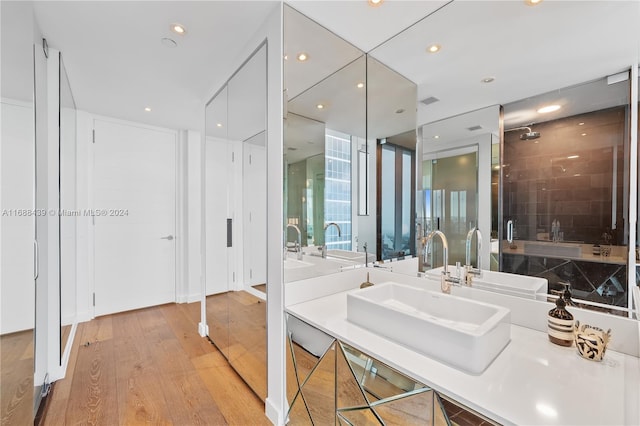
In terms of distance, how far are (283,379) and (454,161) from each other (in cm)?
162

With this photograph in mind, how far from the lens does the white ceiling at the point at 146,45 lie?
163 centimetres

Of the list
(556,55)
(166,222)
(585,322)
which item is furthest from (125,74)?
(585,322)

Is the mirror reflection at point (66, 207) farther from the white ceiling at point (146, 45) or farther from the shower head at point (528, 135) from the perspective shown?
the shower head at point (528, 135)

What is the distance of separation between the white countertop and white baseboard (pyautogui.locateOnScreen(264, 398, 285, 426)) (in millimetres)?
878

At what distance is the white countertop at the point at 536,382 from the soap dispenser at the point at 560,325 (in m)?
0.03

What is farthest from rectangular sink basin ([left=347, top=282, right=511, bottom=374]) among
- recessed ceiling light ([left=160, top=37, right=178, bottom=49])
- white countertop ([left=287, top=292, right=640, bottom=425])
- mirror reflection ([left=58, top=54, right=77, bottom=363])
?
mirror reflection ([left=58, top=54, right=77, bottom=363])

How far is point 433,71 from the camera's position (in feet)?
5.54

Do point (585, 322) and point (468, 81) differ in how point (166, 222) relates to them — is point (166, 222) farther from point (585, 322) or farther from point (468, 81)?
point (585, 322)

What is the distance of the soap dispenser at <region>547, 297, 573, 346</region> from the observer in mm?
1052

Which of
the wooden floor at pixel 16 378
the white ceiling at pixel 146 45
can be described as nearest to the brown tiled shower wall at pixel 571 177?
the white ceiling at pixel 146 45

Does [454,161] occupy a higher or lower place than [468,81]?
lower

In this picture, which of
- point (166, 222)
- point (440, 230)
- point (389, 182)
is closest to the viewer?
point (440, 230)

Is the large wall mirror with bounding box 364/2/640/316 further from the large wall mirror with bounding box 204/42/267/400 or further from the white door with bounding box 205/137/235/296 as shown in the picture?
the white door with bounding box 205/137/235/296

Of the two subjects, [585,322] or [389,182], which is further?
[389,182]
